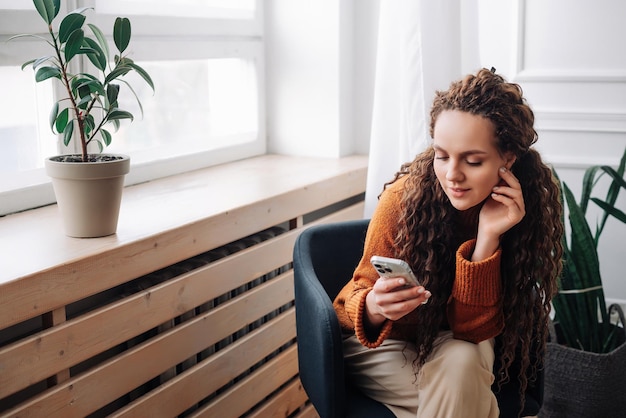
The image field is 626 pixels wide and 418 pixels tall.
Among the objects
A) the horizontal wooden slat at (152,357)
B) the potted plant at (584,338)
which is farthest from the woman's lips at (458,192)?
the potted plant at (584,338)

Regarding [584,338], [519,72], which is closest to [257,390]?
[584,338]

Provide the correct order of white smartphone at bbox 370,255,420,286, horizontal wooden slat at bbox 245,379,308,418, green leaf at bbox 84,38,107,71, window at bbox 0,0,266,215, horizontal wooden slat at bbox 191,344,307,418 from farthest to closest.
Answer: horizontal wooden slat at bbox 245,379,308,418 → horizontal wooden slat at bbox 191,344,307,418 → window at bbox 0,0,266,215 → green leaf at bbox 84,38,107,71 → white smartphone at bbox 370,255,420,286

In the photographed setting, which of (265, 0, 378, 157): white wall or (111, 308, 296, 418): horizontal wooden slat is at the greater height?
(265, 0, 378, 157): white wall

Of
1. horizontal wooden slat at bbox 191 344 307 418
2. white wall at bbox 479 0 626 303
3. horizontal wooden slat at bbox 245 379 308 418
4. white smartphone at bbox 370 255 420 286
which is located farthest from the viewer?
white wall at bbox 479 0 626 303

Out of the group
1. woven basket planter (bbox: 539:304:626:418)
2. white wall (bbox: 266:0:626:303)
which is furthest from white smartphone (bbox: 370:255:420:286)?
white wall (bbox: 266:0:626:303)

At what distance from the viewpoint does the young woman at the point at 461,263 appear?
1608 mm

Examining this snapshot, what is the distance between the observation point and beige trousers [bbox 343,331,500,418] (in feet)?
5.32

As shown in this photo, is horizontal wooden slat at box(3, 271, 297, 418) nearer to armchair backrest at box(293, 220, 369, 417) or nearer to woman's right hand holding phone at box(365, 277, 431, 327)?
armchair backrest at box(293, 220, 369, 417)

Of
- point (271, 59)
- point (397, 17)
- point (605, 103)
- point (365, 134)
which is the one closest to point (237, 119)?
point (271, 59)

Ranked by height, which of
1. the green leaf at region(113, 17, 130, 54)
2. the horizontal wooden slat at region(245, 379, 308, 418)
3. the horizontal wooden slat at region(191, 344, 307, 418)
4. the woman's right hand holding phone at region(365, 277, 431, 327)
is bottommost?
the horizontal wooden slat at region(245, 379, 308, 418)

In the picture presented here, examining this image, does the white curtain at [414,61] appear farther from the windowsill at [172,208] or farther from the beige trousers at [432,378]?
the beige trousers at [432,378]

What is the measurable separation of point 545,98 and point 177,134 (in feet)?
4.34

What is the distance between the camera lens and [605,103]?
9.29ft

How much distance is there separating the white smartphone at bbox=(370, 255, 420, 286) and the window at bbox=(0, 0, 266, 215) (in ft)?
3.22
